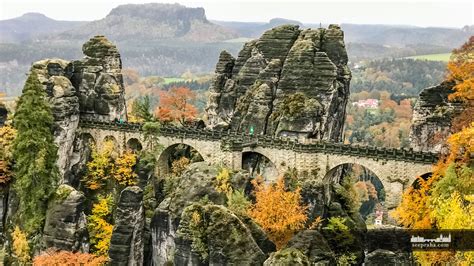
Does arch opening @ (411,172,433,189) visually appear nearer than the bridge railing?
Yes

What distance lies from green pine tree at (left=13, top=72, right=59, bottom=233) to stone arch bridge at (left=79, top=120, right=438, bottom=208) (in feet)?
32.7

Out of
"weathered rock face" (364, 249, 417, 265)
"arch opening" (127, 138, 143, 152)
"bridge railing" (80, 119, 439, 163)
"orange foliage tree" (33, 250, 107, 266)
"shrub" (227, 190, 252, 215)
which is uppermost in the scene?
"bridge railing" (80, 119, 439, 163)

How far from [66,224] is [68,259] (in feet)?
15.0

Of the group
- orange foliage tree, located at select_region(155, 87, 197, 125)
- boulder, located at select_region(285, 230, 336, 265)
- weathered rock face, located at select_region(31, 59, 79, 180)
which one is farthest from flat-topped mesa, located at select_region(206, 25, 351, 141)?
boulder, located at select_region(285, 230, 336, 265)

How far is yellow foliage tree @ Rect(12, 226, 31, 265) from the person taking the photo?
5175 centimetres

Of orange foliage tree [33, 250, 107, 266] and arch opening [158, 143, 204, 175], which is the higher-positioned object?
arch opening [158, 143, 204, 175]

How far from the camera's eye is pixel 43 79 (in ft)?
204

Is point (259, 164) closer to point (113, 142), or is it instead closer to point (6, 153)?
point (113, 142)

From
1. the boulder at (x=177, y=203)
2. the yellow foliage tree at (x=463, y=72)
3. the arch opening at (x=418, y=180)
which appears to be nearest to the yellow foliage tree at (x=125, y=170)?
the boulder at (x=177, y=203)

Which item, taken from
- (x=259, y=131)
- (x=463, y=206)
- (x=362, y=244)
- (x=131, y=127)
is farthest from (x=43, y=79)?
(x=463, y=206)

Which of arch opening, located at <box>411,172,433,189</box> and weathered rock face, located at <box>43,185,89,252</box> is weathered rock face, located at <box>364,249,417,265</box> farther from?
weathered rock face, located at <box>43,185,89,252</box>

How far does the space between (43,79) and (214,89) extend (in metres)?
19.3

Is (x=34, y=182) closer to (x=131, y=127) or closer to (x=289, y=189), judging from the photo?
(x=131, y=127)

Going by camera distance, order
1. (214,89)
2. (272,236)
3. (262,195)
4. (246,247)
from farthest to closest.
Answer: (214,89), (262,195), (272,236), (246,247)
